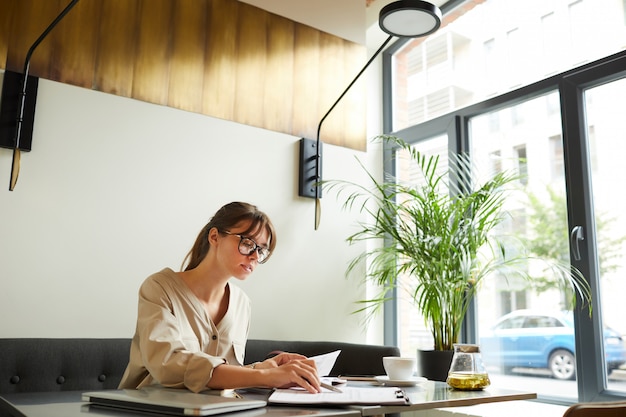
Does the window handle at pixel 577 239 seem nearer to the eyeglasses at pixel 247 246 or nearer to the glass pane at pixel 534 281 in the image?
the glass pane at pixel 534 281

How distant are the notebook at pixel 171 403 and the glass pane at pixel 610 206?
207cm

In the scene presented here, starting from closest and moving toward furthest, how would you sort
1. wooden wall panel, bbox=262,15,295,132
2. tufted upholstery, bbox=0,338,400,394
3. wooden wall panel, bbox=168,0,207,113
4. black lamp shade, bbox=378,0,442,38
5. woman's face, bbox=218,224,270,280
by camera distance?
woman's face, bbox=218,224,270,280, tufted upholstery, bbox=0,338,400,394, black lamp shade, bbox=378,0,442,38, wooden wall panel, bbox=168,0,207,113, wooden wall panel, bbox=262,15,295,132

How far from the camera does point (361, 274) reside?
3.56 meters

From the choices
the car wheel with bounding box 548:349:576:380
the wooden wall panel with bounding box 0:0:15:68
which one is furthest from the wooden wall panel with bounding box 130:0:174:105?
the car wheel with bounding box 548:349:576:380

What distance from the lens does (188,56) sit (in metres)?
3.06

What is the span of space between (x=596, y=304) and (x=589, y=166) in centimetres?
67

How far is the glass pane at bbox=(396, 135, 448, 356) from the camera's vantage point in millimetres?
3654

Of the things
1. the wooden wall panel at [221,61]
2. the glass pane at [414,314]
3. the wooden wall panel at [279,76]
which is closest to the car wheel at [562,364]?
the glass pane at [414,314]

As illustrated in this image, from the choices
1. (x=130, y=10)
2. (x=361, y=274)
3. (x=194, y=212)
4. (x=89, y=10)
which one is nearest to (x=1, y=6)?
(x=89, y=10)

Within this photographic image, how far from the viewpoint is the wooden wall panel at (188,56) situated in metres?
3.00

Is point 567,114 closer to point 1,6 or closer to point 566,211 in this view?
point 566,211

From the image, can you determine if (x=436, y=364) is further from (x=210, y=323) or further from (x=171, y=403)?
(x=171, y=403)

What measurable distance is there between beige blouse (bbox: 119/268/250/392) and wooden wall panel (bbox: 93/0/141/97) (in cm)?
126

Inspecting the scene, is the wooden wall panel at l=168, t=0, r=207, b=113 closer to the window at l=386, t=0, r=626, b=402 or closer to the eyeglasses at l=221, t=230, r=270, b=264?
the eyeglasses at l=221, t=230, r=270, b=264
